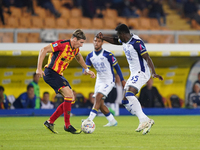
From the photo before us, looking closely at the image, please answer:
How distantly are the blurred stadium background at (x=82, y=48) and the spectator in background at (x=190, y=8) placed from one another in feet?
6.88

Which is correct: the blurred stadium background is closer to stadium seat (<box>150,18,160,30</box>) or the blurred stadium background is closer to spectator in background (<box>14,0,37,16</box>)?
stadium seat (<box>150,18,160,30</box>)

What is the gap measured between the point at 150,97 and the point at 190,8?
7.95 meters

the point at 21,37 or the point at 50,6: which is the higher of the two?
the point at 50,6

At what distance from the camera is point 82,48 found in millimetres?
13375


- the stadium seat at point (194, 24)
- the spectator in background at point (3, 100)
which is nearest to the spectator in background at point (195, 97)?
the stadium seat at point (194, 24)

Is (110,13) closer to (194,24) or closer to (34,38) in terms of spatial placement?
(194,24)

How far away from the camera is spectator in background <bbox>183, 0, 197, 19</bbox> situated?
20469 mm

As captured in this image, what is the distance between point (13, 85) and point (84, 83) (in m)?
2.69

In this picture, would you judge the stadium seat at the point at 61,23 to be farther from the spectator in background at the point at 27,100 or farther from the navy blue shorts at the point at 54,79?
the navy blue shorts at the point at 54,79

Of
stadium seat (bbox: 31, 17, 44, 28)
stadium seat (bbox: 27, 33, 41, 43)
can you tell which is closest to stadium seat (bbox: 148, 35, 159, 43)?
stadium seat (bbox: 27, 33, 41, 43)

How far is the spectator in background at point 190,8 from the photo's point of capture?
20469 millimetres

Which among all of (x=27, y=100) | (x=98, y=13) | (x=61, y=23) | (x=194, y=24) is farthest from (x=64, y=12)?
(x=194, y=24)

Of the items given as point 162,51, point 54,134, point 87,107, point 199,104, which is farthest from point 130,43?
point 199,104

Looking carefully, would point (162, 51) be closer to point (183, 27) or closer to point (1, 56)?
point (1, 56)
